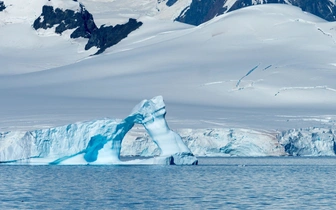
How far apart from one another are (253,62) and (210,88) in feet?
26.0

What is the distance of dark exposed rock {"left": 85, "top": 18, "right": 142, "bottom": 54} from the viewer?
161 m

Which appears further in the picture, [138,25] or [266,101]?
[138,25]

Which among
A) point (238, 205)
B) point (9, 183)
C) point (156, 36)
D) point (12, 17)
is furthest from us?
point (12, 17)

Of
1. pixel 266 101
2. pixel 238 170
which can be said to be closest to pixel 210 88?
pixel 266 101

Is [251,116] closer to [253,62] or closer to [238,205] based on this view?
[253,62]

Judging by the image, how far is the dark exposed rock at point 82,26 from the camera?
16225cm

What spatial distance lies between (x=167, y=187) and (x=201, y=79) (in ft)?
239

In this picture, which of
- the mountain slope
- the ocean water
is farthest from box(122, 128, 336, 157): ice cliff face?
the mountain slope

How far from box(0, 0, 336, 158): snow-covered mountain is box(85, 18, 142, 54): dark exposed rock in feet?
3.25

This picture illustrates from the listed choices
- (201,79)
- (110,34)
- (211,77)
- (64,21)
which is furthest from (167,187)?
(64,21)

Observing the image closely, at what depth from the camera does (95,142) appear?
6353 centimetres

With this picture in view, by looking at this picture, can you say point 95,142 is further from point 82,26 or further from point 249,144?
point 82,26

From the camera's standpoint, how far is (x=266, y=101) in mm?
115438

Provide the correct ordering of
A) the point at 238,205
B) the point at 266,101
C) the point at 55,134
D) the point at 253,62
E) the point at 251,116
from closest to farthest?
1. the point at 238,205
2. the point at 55,134
3. the point at 251,116
4. the point at 266,101
5. the point at 253,62
